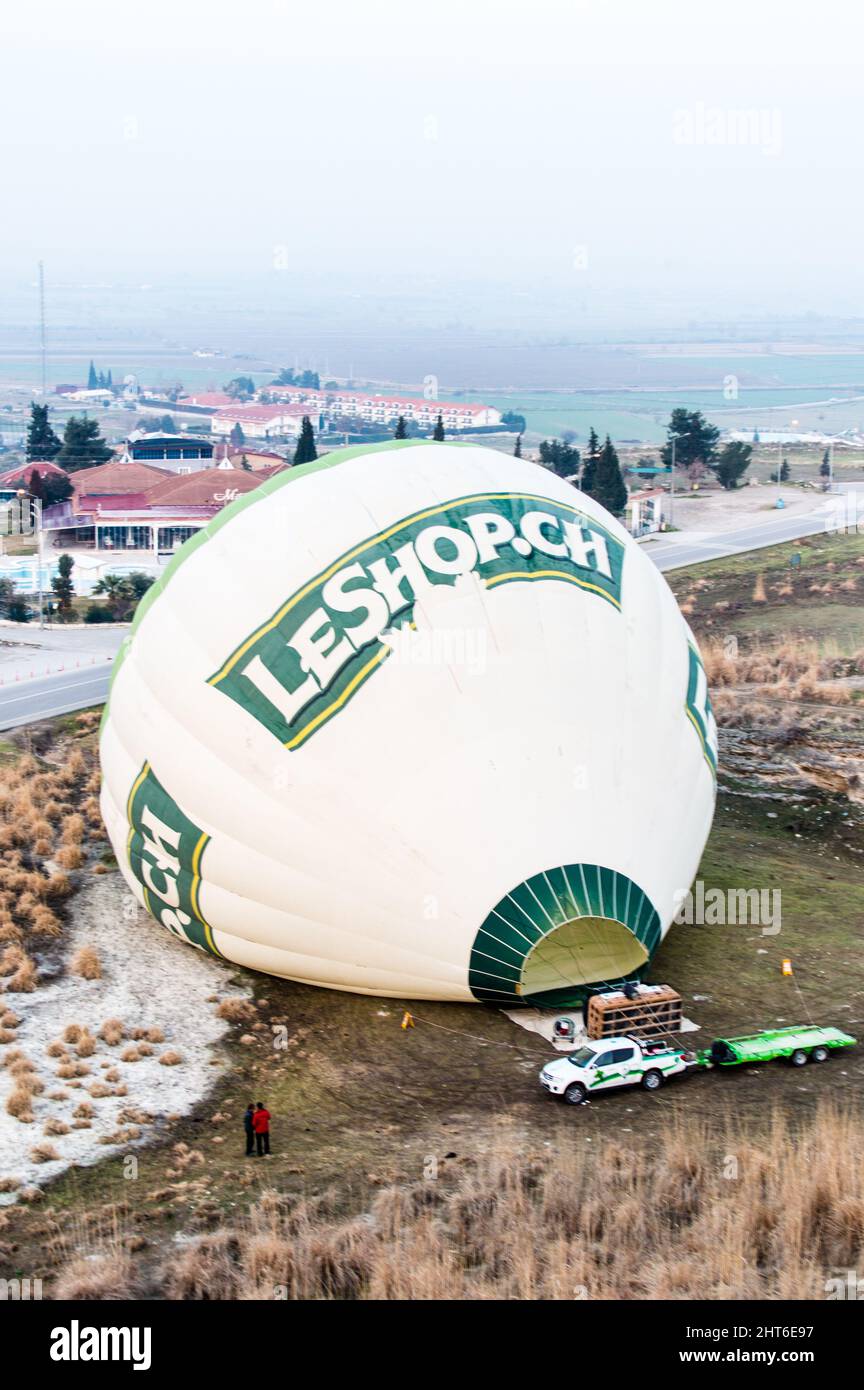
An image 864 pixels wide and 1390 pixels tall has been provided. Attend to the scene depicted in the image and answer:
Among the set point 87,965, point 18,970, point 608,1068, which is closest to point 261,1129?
point 608,1068

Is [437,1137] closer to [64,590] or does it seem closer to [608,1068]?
[608,1068]

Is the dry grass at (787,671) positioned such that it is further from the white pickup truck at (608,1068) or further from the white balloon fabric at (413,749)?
the white pickup truck at (608,1068)

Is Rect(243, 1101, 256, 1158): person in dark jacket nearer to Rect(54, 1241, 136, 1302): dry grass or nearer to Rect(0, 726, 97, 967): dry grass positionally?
Rect(54, 1241, 136, 1302): dry grass

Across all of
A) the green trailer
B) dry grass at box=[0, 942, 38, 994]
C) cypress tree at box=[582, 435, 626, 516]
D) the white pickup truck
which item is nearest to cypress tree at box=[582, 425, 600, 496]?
cypress tree at box=[582, 435, 626, 516]

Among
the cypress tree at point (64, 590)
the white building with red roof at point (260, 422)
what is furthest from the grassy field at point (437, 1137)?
the white building with red roof at point (260, 422)
